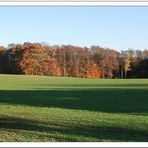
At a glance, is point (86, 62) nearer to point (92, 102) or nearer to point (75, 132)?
point (92, 102)

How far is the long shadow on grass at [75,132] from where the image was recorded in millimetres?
10742

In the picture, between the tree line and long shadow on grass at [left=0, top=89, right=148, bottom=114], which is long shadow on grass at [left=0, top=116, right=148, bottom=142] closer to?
long shadow on grass at [left=0, top=89, right=148, bottom=114]

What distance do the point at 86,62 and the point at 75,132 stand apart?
286 ft

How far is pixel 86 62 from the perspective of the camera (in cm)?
9869

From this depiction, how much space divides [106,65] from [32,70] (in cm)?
1789

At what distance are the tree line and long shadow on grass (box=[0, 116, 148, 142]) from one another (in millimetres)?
74573

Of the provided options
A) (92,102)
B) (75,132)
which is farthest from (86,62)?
(75,132)

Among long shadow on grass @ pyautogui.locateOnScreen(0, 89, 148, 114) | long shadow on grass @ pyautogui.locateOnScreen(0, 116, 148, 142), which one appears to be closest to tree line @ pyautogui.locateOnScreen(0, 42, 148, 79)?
long shadow on grass @ pyautogui.locateOnScreen(0, 89, 148, 114)

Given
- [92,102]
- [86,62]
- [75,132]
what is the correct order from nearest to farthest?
[75,132] < [92,102] < [86,62]

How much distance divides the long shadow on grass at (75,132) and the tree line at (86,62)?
7457 centimetres

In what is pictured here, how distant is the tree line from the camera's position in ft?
301

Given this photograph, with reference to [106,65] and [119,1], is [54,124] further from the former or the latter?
[106,65]

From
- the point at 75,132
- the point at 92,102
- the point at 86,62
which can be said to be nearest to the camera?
the point at 75,132

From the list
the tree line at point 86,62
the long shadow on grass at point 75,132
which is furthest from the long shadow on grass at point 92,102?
the tree line at point 86,62
